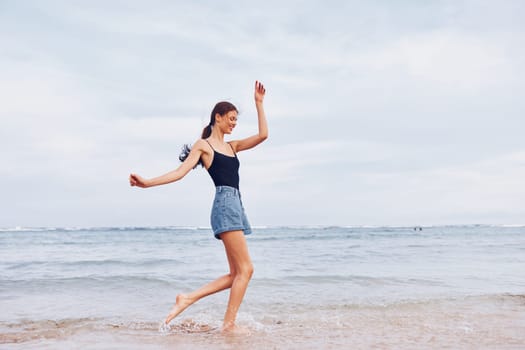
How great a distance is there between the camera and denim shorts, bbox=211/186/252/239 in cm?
445

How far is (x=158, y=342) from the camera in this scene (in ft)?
14.3

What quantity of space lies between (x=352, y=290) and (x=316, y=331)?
3.64 meters

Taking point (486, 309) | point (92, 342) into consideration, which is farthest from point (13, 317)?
Answer: point (486, 309)

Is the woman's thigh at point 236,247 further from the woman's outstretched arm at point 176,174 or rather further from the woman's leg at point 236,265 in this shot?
the woman's outstretched arm at point 176,174

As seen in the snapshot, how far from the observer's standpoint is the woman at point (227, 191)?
14.6ft

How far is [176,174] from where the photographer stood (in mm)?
4195

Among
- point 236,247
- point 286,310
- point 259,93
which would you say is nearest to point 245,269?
point 236,247

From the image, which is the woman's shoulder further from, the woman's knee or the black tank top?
the woman's knee

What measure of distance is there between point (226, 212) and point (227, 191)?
20 centimetres

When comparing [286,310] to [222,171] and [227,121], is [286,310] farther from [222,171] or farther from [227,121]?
[227,121]

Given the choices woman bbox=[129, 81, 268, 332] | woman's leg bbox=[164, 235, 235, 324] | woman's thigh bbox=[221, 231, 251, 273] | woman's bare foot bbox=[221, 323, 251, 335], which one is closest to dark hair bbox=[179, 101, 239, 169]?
woman bbox=[129, 81, 268, 332]

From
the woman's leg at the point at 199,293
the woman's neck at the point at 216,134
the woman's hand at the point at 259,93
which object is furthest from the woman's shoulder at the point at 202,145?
the woman's leg at the point at 199,293

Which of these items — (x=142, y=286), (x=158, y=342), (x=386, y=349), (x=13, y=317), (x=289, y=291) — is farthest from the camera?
(x=142, y=286)

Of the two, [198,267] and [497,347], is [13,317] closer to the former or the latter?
[497,347]
